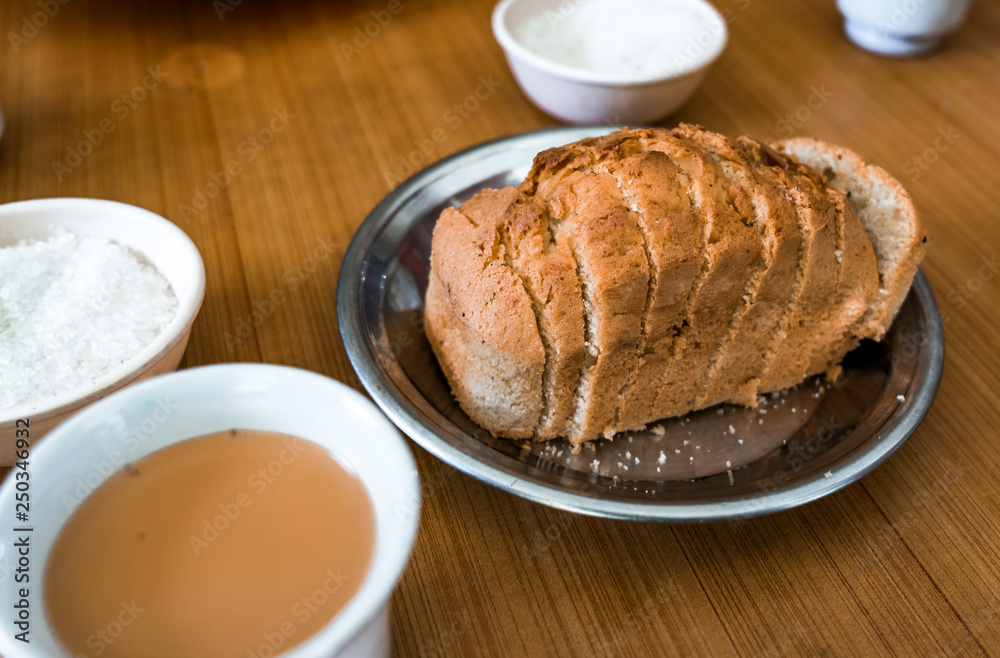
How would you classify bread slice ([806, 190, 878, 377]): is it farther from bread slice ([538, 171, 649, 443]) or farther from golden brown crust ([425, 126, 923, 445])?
bread slice ([538, 171, 649, 443])

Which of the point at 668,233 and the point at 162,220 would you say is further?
the point at 162,220

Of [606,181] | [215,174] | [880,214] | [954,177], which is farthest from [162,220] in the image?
[954,177]

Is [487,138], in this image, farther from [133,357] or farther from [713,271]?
[133,357]

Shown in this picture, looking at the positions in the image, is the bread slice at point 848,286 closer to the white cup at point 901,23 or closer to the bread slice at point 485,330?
the bread slice at point 485,330

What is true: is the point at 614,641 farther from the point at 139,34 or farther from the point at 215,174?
the point at 139,34

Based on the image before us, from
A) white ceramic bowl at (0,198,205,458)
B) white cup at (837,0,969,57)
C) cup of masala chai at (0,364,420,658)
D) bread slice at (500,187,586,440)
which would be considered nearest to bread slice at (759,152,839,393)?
bread slice at (500,187,586,440)
